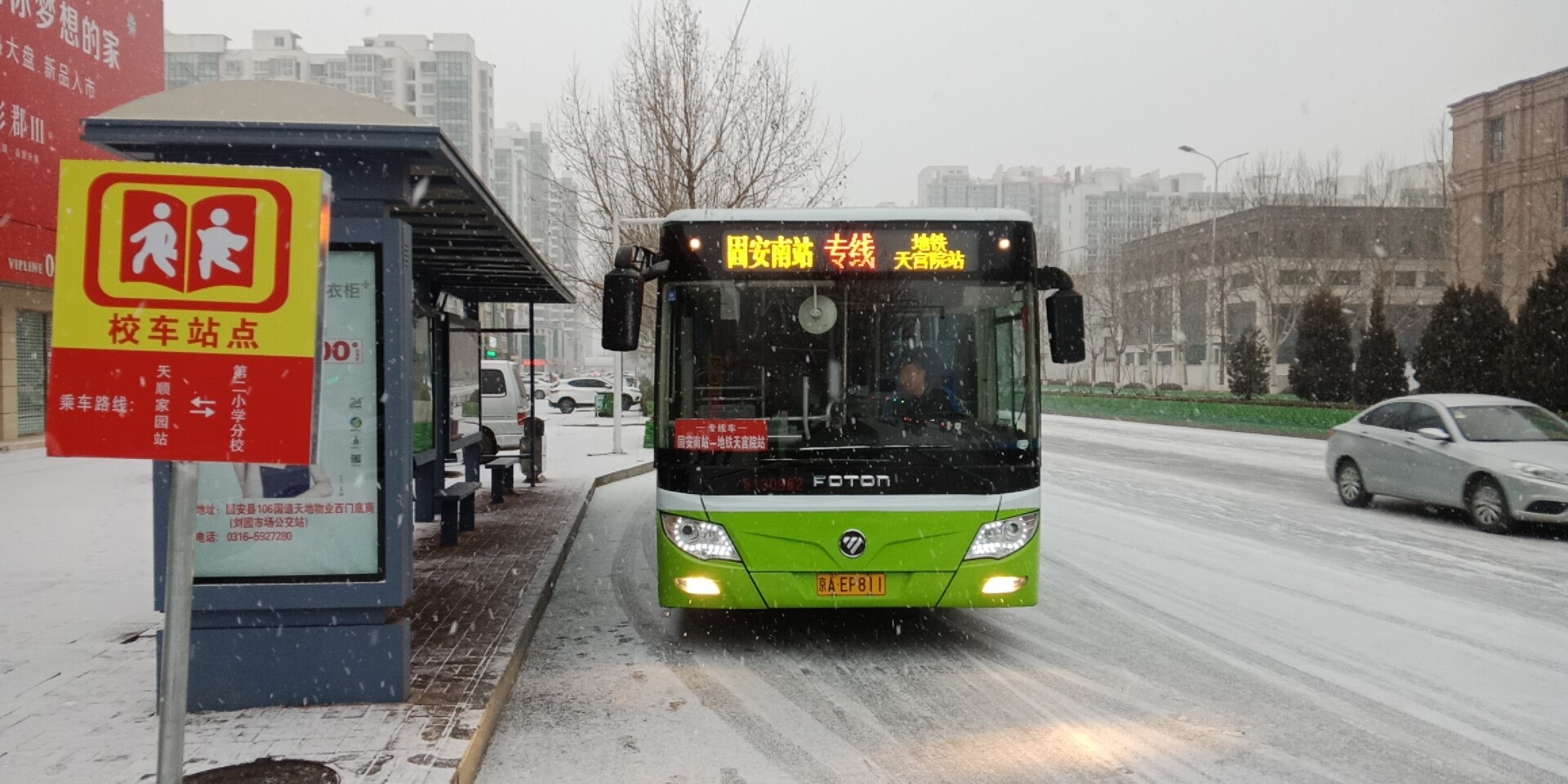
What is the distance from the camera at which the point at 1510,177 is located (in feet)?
145

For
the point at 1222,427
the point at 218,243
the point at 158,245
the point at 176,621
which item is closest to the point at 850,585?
the point at 176,621

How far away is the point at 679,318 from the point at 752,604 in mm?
1758

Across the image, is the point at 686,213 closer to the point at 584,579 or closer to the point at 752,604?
the point at 752,604

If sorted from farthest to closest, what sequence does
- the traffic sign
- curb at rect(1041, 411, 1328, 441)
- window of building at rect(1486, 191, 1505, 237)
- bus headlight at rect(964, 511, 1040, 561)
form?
window of building at rect(1486, 191, 1505, 237), curb at rect(1041, 411, 1328, 441), bus headlight at rect(964, 511, 1040, 561), the traffic sign

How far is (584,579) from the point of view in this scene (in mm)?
9508

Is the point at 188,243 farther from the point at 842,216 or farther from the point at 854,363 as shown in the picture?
the point at 842,216

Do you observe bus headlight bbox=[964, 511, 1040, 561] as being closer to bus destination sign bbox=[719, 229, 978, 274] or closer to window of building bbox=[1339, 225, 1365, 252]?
bus destination sign bbox=[719, 229, 978, 274]

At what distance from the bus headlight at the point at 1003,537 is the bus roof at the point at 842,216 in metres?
1.84

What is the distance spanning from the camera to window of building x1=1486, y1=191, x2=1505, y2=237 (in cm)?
4453

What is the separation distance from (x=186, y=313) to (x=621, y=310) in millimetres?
3457

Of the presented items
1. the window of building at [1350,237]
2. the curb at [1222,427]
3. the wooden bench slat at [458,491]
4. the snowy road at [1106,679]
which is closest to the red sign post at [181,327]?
the snowy road at [1106,679]

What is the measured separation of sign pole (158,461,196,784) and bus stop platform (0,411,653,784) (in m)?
1.07

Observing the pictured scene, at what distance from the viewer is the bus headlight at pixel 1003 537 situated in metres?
6.66

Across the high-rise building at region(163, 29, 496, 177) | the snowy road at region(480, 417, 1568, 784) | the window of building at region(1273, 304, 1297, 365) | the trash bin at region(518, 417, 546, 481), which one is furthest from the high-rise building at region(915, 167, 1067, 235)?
the snowy road at region(480, 417, 1568, 784)
